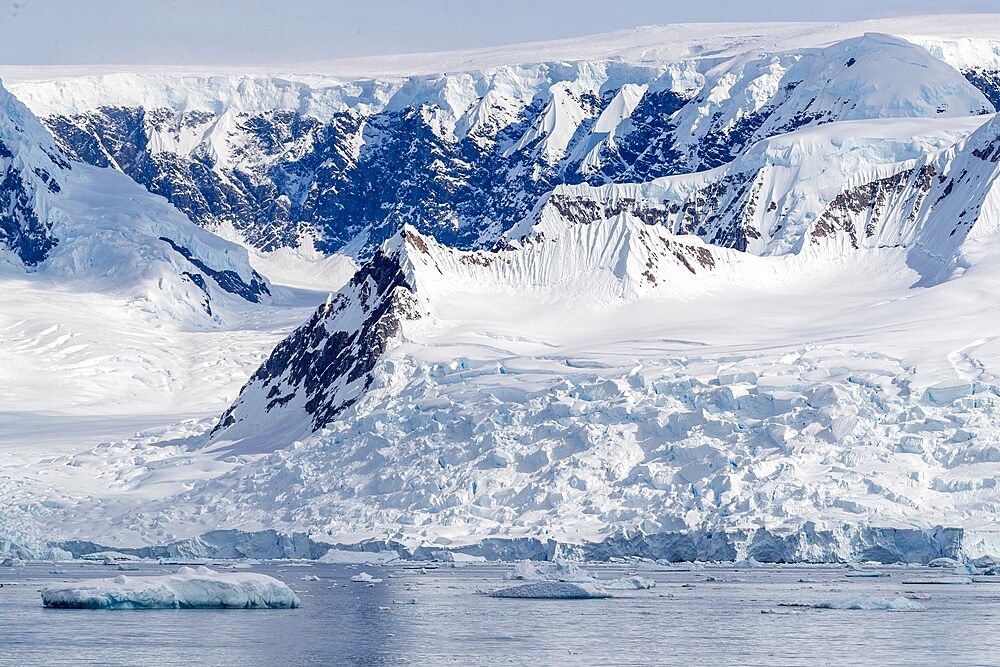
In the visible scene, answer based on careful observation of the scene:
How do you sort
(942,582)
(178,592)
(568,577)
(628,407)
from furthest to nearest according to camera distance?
(628,407) < (568,577) < (942,582) < (178,592)

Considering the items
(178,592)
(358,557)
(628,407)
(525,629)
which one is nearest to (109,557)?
(358,557)

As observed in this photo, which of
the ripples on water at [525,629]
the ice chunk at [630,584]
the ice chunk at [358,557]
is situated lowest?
the ripples on water at [525,629]

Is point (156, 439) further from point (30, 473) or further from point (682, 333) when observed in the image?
point (682, 333)

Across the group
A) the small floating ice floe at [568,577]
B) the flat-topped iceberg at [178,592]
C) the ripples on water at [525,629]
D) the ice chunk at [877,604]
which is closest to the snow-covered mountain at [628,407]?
the small floating ice floe at [568,577]

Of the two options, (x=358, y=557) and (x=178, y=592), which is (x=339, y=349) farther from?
(x=178, y=592)

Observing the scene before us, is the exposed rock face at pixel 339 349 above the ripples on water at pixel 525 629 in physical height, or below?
above

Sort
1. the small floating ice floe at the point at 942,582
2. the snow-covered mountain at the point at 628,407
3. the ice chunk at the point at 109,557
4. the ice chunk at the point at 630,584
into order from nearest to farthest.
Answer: the ice chunk at the point at 630,584
the small floating ice floe at the point at 942,582
the snow-covered mountain at the point at 628,407
the ice chunk at the point at 109,557

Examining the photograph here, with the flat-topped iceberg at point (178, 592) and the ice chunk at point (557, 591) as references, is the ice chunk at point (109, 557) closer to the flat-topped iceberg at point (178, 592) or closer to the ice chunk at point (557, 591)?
the ice chunk at point (557, 591)
